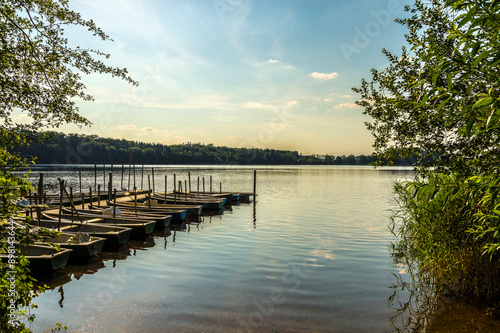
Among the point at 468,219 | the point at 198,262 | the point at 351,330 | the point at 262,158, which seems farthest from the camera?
the point at 262,158

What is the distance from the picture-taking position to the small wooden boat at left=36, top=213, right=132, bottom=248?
15.0 meters

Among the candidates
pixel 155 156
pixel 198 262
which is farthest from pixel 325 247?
pixel 155 156

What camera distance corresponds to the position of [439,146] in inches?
308

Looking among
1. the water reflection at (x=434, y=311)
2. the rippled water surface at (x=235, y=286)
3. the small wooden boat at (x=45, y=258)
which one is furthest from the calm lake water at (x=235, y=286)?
the small wooden boat at (x=45, y=258)

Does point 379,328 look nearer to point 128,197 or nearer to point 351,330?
point 351,330

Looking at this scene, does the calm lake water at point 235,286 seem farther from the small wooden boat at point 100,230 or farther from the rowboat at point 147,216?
the rowboat at point 147,216

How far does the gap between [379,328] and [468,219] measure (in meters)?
3.99

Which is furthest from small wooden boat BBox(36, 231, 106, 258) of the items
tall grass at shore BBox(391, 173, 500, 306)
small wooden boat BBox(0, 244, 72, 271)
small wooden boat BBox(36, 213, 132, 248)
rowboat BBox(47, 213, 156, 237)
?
tall grass at shore BBox(391, 173, 500, 306)
